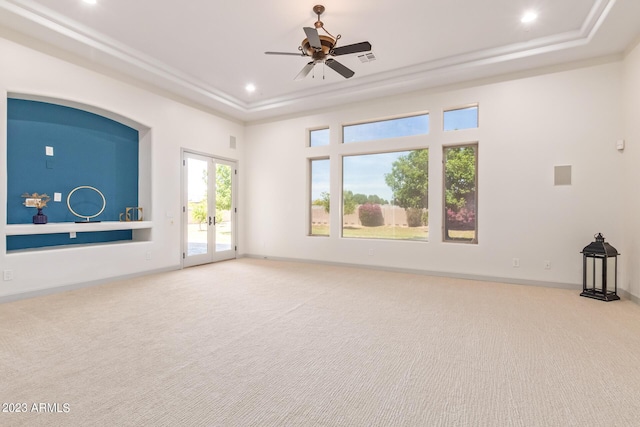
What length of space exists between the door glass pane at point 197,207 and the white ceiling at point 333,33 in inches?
67.9

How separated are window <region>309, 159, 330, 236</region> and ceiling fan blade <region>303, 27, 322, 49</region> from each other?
12.1ft

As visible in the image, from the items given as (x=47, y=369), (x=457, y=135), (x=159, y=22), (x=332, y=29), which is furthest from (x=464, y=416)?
(x=159, y=22)

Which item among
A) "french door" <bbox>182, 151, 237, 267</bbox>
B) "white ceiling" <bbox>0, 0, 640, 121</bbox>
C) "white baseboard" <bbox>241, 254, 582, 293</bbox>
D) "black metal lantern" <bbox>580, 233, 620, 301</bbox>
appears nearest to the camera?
"white ceiling" <bbox>0, 0, 640, 121</bbox>

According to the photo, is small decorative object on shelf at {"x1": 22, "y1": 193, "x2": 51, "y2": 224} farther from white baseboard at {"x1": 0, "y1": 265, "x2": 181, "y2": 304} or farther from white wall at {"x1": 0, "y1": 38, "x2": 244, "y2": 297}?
white baseboard at {"x1": 0, "y1": 265, "x2": 181, "y2": 304}

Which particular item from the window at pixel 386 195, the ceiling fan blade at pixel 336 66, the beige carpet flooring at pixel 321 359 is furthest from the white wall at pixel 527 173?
the ceiling fan blade at pixel 336 66

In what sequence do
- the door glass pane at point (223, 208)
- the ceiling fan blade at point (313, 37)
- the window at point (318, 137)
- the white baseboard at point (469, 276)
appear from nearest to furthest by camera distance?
the ceiling fan blade at point (313, 37) → the white baseboard at point (469, 276) → the window at point (318, 137) → the door glass pane at point (223, 208)

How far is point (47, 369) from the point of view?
238 cm

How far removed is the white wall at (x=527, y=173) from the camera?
15.6ft

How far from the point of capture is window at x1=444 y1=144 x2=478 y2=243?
5.76 meters

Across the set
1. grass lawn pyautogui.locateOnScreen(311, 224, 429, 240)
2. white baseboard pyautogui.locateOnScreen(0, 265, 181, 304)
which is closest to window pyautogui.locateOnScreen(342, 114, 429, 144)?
grass lawn pyautogui.locateOnScreen(311, 224, 429, 240)

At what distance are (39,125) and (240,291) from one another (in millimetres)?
3890

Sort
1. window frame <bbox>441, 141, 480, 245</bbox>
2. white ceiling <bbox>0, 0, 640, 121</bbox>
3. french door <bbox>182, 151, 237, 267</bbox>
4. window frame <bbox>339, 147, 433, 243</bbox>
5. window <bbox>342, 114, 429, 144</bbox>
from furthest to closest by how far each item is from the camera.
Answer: french door <bbox>182, 151, 237, 267</bbox> < window <bbox>342, 114, 429, 144</bbox> < window frame <bbox>339, 147, 433, 243</bbox> < window frame <bbox>441, 141, 480, 245</bbox> < white ceiling <bbox>0, 0, 640, 121</bbox>

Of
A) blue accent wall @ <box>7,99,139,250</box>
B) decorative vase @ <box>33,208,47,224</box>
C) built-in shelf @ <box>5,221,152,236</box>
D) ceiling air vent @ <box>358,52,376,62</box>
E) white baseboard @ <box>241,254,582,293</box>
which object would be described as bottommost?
white baseboard @ <box>241,254,582,293</box>

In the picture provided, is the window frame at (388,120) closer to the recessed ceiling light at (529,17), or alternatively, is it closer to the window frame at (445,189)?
the window frame at (445,189)
